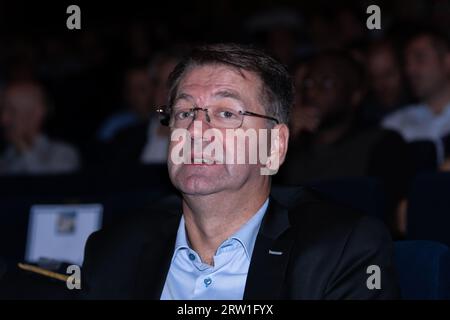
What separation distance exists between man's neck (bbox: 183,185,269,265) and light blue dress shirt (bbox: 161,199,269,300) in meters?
0.03

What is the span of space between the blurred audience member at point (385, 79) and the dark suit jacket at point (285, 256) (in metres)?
2.75

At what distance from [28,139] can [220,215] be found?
2837mm

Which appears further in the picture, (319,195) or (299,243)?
(319,195)

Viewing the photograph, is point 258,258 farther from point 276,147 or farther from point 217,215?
point 276,147

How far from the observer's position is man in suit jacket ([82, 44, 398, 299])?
209cm

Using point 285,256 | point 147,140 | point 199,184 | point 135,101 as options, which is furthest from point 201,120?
point 135,101

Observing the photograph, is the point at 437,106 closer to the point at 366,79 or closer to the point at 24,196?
the point at 366,79

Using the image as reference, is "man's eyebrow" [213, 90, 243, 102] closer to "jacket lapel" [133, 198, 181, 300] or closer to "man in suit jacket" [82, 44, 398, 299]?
"man in suit jacket" [82, 44, 398, 299]

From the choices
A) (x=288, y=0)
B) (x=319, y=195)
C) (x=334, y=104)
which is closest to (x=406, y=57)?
(x=334, y=104)

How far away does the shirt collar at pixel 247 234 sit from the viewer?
2.16 meters

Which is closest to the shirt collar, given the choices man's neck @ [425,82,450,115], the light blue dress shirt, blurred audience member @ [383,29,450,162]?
the light blue dress shirt

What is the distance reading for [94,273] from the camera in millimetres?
2197

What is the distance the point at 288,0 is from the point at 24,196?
226 inches

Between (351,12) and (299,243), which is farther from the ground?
(351,12)
